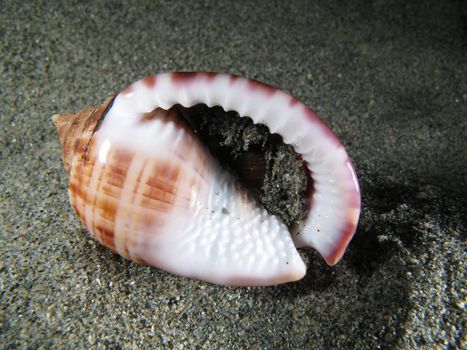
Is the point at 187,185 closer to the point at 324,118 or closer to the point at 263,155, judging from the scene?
the point at 263,155

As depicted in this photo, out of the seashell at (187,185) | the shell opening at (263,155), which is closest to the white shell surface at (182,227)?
the seashell at (187,185)

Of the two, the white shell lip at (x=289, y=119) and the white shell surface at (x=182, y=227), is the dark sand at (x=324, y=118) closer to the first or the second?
the white shell surface at (x=182, y=227)

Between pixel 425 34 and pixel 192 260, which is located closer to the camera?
pixel 192 260

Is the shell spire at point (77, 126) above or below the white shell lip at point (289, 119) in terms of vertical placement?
below

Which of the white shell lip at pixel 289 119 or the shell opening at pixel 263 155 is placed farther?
the shell opening at pixel 263 155

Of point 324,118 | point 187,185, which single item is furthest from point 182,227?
point 324,118

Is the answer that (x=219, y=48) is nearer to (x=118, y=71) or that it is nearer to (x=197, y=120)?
(x=118, y=71)

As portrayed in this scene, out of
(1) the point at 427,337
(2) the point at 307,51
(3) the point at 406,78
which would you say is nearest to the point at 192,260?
(1) the point at 427,337
